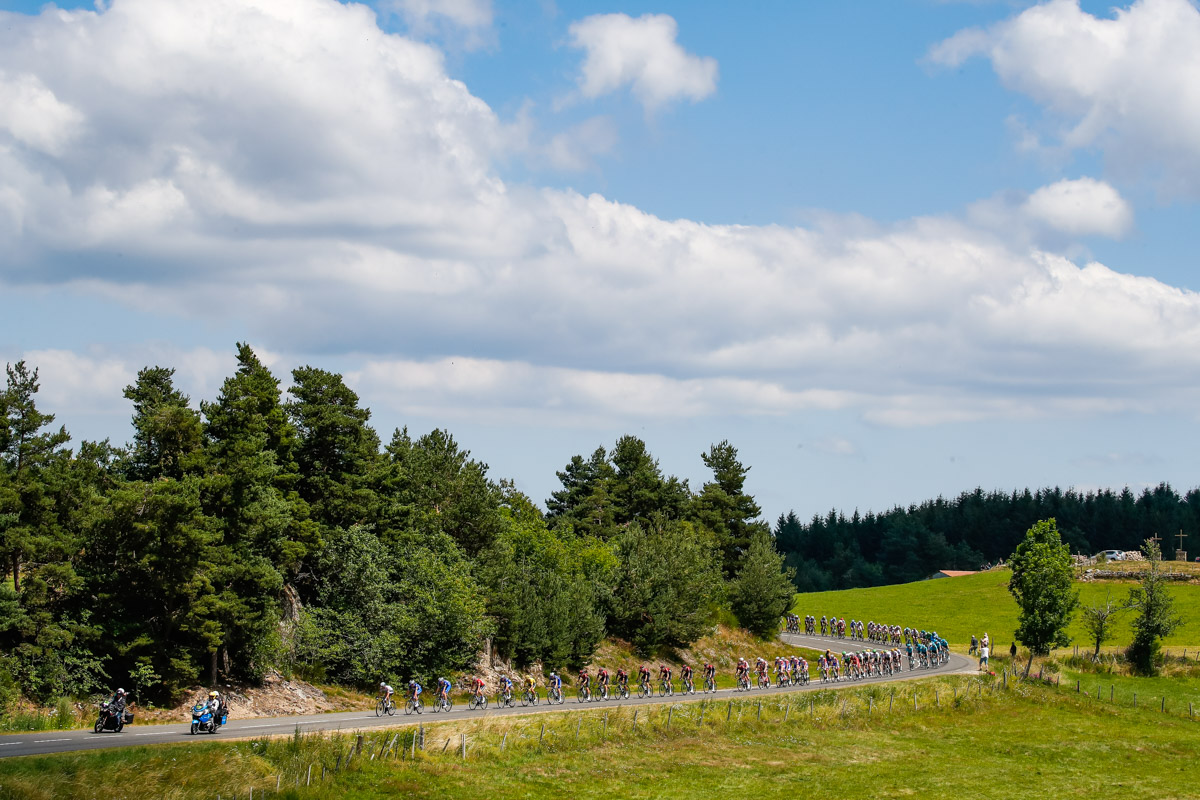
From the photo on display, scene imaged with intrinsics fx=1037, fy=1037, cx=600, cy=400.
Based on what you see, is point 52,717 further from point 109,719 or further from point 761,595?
point 761,595

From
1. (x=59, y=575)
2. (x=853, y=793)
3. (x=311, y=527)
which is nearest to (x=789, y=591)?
(x=311, y=527)

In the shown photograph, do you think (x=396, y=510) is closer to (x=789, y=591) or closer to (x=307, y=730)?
(x=307, y=730)

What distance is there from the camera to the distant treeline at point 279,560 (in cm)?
4656

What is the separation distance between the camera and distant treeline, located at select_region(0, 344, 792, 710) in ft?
153

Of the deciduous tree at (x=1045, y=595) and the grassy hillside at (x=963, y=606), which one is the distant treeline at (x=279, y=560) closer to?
the deciduous tree at (x=1045, y=595)

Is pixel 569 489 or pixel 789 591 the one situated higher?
pixel 569 489

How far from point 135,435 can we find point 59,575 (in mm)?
11026

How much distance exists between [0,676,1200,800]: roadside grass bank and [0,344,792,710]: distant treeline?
41.0ft

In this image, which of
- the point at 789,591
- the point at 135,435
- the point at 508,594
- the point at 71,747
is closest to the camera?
the point at 71,747

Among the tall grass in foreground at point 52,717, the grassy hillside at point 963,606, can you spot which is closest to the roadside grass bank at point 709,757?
the tall grass in foreground at point 52,717

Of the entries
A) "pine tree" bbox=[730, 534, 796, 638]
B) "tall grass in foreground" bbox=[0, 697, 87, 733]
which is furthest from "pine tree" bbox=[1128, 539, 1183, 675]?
"tall grass in foreground" bbox=[0, 697, 87, 733]

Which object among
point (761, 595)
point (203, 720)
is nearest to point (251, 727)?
point (203, 720)

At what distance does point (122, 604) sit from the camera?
47.8 m

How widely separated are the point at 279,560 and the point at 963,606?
9356 cm
